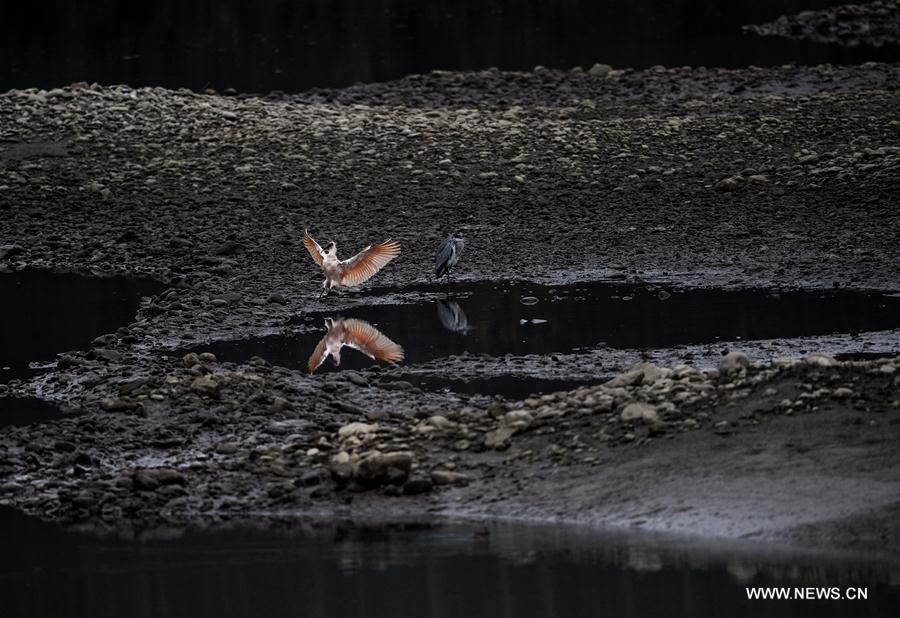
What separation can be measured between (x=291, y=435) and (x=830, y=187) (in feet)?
28.2

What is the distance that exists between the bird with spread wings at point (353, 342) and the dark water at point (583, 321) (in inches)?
2.8

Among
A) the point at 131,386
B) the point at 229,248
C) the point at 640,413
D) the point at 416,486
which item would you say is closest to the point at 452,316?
the point at 229,248

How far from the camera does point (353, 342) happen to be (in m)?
13.3

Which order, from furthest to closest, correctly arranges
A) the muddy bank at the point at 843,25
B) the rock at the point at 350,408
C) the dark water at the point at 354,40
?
the muddy bank at the point at 843,25
the dark water at the point at 354,40
the rock at the point at 350,408

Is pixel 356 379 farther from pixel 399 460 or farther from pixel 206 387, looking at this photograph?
pixel 399 460

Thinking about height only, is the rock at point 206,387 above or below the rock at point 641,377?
above

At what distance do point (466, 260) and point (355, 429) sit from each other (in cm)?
614

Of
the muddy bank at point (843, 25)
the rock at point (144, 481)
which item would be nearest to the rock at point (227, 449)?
the rock at point (144, 481)

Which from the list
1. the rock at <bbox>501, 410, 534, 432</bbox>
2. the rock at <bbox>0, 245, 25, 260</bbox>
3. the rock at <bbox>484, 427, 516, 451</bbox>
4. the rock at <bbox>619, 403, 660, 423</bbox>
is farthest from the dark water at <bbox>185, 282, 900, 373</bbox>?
the rock at <bbox>0, 245, 25, 260</bbox>

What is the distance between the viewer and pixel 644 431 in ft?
31.1

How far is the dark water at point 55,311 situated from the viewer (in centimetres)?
1383

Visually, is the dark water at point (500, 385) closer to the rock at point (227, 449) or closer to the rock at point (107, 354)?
the rock at point (227, 449)

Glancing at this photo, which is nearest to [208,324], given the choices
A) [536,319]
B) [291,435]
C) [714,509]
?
[536,319]

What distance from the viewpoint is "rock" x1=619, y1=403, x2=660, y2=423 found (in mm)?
9523
